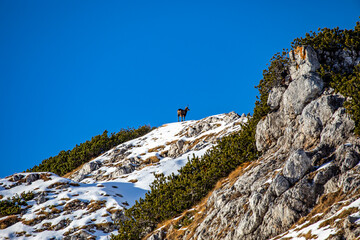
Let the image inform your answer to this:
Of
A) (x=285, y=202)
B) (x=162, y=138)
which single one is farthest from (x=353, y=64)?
(x=162, y=138)

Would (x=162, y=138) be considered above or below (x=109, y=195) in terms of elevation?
above

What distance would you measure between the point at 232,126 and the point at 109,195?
1431 inches

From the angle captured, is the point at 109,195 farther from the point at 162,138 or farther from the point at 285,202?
the point at 285,202

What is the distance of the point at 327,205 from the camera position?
26125 mm

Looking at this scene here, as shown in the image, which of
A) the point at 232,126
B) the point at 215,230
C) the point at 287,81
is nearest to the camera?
the point at 215,230

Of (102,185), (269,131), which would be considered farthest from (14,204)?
(269,131)

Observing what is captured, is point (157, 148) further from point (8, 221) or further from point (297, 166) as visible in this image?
point (297, 166)

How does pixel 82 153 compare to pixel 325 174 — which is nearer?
pixel 325 174

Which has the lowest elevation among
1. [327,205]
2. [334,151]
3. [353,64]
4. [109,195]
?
[327,205]

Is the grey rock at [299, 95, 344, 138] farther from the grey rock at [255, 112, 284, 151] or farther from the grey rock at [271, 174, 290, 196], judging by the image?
the grey rock at [271, 174, 290, 196]

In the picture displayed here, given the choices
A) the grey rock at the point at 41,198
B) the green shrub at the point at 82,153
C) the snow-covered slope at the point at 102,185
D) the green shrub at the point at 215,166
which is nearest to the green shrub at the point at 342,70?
the green shrub at the point at 215,166

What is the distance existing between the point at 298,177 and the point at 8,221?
55.7m

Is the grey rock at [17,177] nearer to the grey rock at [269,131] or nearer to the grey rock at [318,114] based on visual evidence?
the grey rock at [269,131]

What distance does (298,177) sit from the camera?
30.4 m
